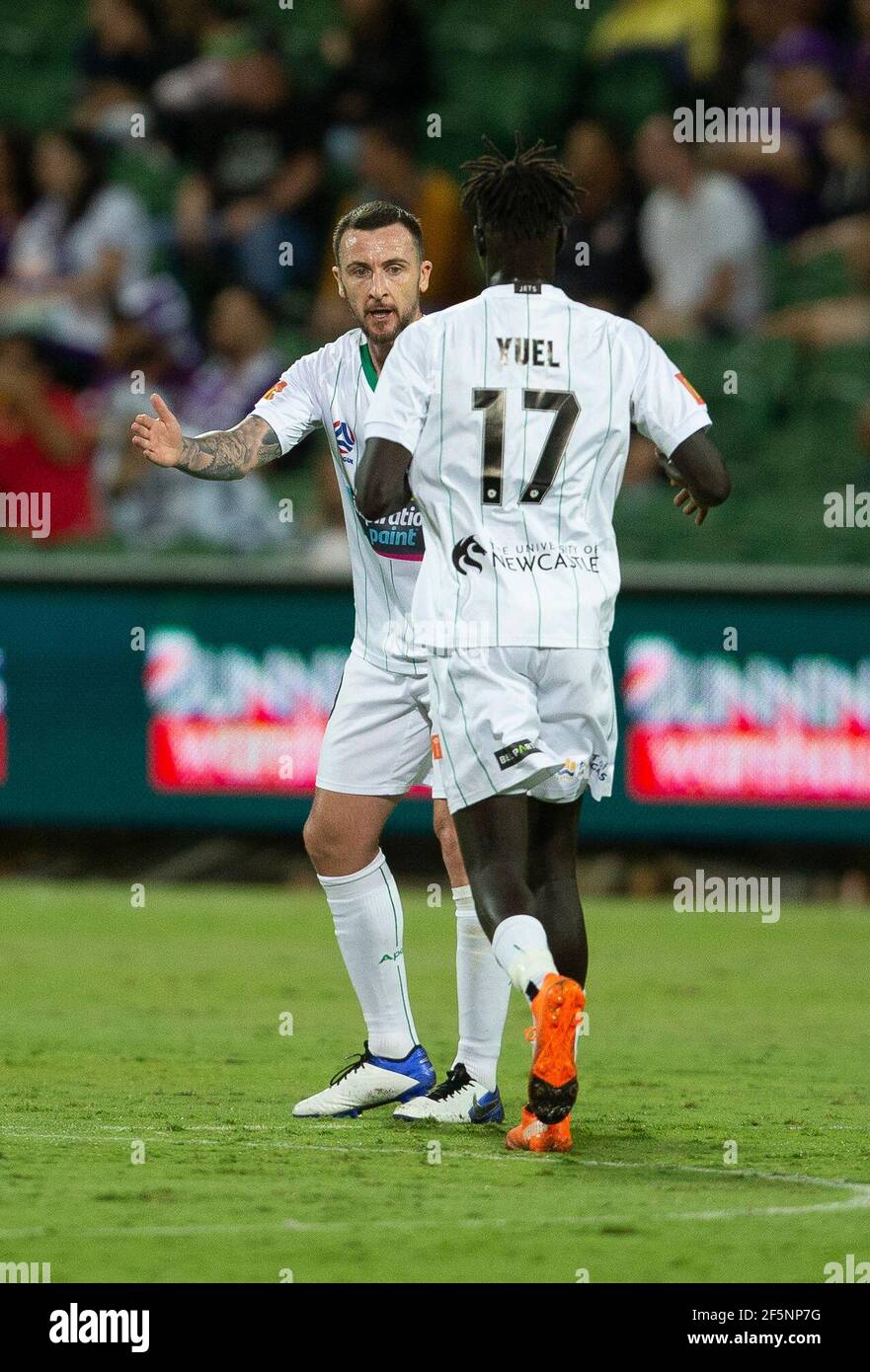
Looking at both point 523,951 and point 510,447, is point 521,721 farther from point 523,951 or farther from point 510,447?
point 510,447

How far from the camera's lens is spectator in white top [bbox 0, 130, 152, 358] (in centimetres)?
1329

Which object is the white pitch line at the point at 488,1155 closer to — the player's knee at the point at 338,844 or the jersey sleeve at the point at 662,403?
the player's knee at the point at 338,844

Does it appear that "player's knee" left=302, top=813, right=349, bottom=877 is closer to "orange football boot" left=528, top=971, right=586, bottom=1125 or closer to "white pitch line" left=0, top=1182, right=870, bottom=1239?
"orange football boot" left=528, top=971, right=586, bottom=1125

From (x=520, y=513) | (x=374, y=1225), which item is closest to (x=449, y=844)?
(x=520, y=513)

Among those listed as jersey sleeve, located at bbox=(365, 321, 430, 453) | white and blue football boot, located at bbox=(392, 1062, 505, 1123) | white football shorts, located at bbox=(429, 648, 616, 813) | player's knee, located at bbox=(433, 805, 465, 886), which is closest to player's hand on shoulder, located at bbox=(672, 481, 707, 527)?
white football shorts, located at bbox=(429, 648, 616, 813)

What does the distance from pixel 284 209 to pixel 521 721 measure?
8993mm

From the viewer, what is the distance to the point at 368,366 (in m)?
5.46

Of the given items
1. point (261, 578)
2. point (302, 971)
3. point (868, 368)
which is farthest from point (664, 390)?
point (868, 368)

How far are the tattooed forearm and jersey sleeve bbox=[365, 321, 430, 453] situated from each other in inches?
24.9

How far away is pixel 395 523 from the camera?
5.44m

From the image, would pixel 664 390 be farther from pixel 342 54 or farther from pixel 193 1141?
pixel 342 54

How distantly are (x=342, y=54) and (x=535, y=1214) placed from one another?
10712 millimetres

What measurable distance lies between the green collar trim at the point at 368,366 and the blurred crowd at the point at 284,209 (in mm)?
5516

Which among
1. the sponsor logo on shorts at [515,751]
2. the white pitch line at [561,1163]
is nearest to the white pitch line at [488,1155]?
the white pitch line at [561,1163]
